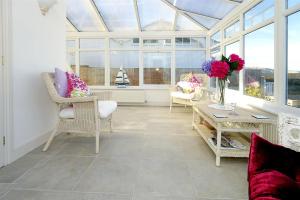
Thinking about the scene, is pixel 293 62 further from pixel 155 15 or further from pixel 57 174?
pixel 155 15

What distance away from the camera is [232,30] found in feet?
15.7

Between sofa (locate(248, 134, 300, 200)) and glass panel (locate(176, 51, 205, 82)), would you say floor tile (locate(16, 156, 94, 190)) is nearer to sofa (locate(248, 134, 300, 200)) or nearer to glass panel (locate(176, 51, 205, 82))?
sofa (locate(248, 134, 300, 200))

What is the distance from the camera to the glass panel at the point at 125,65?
7320 mm

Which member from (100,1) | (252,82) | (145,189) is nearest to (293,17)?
(252,82)

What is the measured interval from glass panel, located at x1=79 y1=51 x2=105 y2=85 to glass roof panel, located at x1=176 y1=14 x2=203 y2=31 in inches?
100

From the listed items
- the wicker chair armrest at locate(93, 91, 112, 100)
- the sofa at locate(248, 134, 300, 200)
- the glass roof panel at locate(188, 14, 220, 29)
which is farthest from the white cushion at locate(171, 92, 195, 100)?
the sofa at locate(248, 134, 300, 200)

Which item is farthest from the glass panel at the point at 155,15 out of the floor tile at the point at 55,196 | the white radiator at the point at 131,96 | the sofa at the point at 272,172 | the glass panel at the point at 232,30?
the sofa at the point at 272,172

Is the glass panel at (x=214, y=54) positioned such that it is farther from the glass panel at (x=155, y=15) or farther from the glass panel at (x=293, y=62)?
the glass panel at (x=293, y=62)

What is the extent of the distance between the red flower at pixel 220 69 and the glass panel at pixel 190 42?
431 cm

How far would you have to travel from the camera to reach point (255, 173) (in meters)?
1.30

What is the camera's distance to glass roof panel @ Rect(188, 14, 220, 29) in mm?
5770

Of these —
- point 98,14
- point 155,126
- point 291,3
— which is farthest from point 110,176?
point 98,14

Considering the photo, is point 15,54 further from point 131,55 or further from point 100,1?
point 131,55

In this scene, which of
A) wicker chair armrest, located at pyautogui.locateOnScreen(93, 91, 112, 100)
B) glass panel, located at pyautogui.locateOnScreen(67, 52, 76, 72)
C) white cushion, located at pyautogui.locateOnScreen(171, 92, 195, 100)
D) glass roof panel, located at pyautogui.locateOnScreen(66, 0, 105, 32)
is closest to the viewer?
wicker chair armrest, located at pyautogui.locateOnScreen(93, 91, 112, 100)
